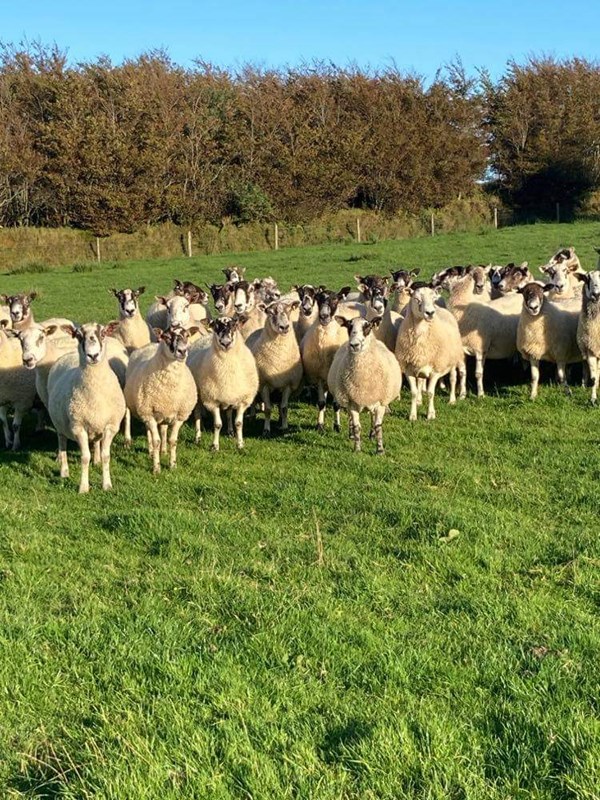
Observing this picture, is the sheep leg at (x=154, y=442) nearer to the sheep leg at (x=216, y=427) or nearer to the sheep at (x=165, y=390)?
the sheep at (x=165, y=390)

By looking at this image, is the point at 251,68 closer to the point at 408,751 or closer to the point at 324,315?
the point at 324,315

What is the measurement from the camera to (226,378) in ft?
34.1

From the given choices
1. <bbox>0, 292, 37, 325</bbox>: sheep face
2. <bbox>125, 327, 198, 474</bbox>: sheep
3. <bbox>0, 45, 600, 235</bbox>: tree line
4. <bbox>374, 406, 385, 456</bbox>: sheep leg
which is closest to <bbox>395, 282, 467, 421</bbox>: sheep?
<bbox>374, 406, 385, 456</bbox>: sheep leg

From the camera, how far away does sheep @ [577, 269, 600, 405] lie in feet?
36.5

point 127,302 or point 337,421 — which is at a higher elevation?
point 127,302

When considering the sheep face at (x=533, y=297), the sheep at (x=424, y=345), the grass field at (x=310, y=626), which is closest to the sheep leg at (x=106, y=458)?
the grass field at (x=310, y=626)

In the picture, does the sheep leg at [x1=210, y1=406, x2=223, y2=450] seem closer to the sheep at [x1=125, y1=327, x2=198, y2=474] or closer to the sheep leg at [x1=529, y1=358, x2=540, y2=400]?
the sheep at [x1=125, y1=327, x2=198, y2=474]

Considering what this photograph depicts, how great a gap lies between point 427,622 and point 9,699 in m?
2.48

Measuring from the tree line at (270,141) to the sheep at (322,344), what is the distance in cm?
3263

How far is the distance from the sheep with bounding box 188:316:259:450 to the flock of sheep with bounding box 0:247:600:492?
16 millimetres

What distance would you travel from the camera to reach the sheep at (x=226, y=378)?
10383mm

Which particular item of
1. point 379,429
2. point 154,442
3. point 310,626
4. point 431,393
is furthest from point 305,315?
point 310,626

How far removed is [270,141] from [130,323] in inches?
1398

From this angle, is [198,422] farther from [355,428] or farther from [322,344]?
[355,428]
